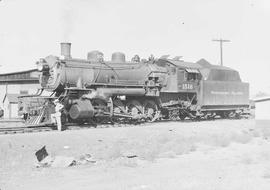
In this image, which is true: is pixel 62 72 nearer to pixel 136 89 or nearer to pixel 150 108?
pixel 136 89

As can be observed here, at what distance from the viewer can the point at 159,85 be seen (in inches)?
931

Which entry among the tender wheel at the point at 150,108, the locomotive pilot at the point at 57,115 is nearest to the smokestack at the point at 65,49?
the locomotive pilot at the point at 57,115

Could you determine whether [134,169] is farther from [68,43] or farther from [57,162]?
[68,43]

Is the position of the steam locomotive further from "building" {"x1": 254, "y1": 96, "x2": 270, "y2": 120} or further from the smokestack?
"building" {"x1": 254, "y1": 96, "x2": 270, "y2": 120}

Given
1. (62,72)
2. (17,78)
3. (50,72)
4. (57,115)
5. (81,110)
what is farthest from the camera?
(17,78)

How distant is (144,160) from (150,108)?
10.5 meters

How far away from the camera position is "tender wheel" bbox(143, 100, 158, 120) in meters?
23.0

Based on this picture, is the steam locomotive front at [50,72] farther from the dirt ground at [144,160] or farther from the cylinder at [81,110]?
the dirt ground at [144,160]

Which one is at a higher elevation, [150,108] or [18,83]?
[18,83]

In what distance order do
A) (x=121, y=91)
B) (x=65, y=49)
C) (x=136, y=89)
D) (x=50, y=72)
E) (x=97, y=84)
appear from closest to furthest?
(x=50, y=72) < (x=97, y=84) < (x=121, y=91) < (x=65, y=49) < (x=136, y=89)

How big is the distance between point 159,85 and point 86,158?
11440 millimetres

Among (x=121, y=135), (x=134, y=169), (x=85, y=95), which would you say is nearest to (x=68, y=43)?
(x=85, y=95)

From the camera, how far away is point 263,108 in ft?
72.9

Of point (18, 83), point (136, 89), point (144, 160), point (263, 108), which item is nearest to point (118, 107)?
point (136, 89)
